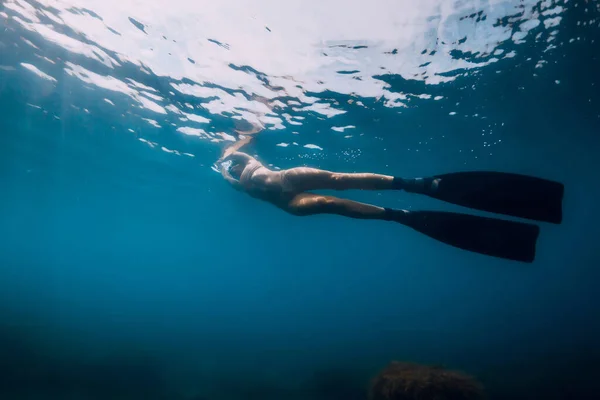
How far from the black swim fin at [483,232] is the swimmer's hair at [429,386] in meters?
2.11

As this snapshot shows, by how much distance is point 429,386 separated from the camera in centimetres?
497

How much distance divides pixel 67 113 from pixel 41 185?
1056 inches

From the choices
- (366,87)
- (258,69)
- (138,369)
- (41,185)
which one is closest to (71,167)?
(41,185)

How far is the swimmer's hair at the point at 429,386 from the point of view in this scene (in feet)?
16.1

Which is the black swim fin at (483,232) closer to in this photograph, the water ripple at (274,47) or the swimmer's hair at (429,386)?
the swimmer's hair at (429,386)

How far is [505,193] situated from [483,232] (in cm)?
75

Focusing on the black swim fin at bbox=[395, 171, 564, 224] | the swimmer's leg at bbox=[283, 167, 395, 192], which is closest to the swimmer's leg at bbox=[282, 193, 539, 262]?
the black swim fin at bbox=[395, 171, 564, 224]

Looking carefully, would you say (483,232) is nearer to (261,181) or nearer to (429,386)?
(429,386)

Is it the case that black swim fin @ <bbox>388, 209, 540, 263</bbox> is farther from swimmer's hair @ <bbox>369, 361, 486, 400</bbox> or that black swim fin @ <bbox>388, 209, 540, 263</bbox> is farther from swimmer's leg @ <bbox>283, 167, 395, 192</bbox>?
swimmer's hair @ <bbox>369, 361, 486, 400</bbox>

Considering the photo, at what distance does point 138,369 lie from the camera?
48.3 feet

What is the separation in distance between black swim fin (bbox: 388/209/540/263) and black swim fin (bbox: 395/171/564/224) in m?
0.25

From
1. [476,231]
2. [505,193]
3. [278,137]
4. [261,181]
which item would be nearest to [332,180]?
[261,181]

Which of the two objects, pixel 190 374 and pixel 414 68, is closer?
pixel 414 68

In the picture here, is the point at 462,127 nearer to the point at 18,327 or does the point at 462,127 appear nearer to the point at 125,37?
the point at 125,37
